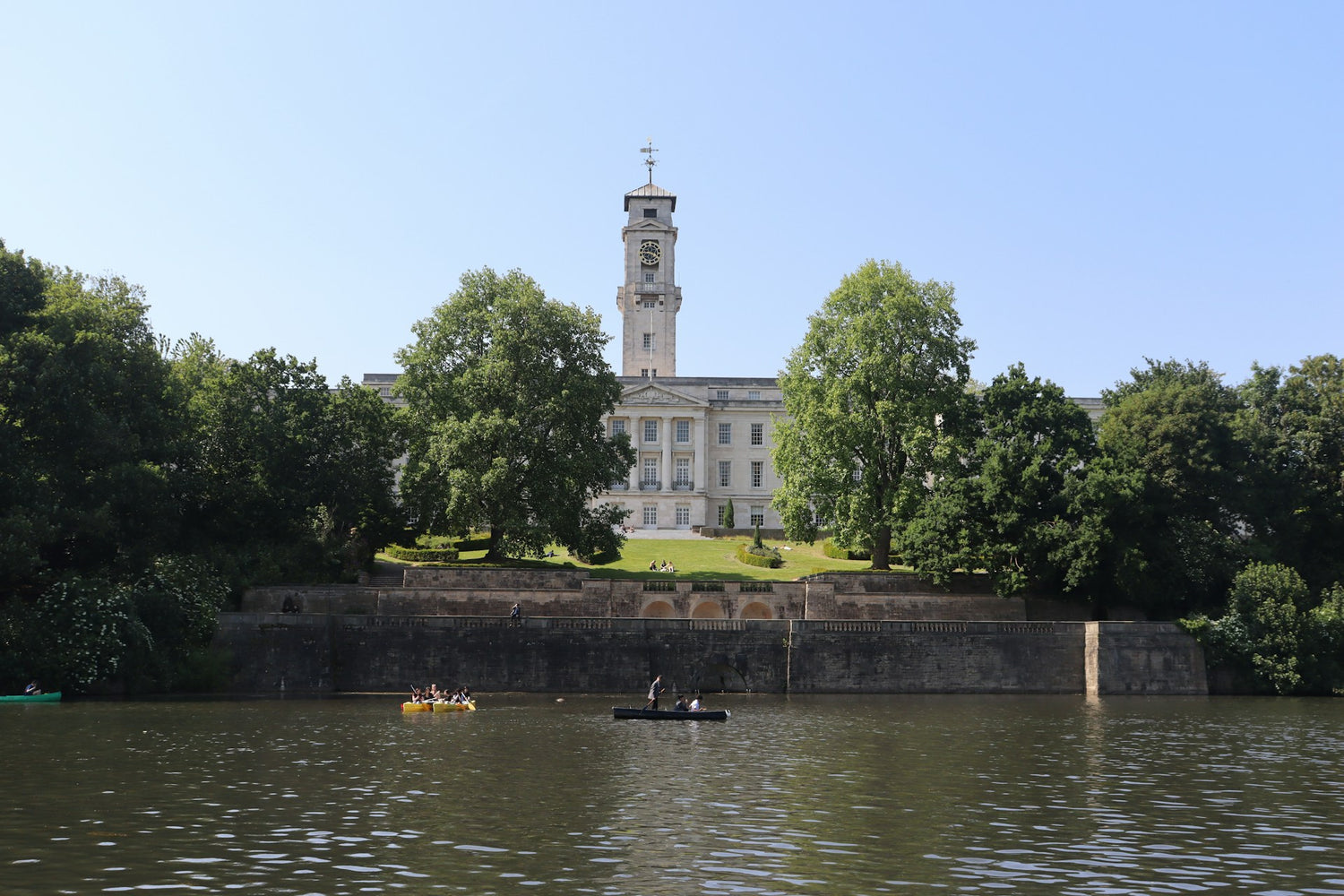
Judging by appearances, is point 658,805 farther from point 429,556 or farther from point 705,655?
point 429,556

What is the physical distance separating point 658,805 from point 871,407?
1755 inches

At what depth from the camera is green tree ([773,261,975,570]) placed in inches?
2534

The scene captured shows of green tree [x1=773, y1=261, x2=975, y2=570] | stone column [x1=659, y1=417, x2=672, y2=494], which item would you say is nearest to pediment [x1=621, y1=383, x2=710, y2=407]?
stone column [x1=659, y1=417, x2=672, y2=494]

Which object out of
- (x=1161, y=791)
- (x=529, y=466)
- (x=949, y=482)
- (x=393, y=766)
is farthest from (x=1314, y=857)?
(x=529, y=466)

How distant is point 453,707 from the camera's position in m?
43.2

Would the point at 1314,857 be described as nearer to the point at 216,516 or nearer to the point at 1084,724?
the point at 1084,724

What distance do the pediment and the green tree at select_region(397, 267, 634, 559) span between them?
114ft

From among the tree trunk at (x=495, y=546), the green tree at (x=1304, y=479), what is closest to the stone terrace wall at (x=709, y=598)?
the tree trunk at (x=495, y=546)

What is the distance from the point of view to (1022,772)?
94.1 ft

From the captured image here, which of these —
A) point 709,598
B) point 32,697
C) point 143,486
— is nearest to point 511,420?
point 709,598

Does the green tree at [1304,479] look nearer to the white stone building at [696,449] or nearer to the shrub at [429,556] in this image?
the shrub at [429,556]

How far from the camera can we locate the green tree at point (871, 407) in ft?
211

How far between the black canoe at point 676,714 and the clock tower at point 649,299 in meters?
71.6

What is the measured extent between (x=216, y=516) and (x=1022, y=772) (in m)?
40.1
